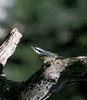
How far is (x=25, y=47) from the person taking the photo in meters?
5.68

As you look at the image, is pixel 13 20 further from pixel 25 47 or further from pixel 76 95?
pixel 76 95

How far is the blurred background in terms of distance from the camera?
18.4 feet

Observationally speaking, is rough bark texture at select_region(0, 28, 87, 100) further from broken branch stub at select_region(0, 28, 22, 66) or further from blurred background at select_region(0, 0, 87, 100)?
blurred background at select_region(0, 0, 87, 100)

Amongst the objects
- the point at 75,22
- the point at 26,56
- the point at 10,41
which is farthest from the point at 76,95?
the point at 10,41

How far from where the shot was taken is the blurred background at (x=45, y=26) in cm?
561

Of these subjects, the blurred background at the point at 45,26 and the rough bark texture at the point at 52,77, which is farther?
the blurred background at the point at 45,26

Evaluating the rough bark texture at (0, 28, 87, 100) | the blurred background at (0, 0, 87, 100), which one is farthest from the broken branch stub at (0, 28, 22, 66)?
the blurred background at (0, 0, 87, 100)

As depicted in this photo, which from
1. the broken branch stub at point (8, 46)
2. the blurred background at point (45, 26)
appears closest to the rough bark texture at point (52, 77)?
the broken branch stub at point (8, 46)

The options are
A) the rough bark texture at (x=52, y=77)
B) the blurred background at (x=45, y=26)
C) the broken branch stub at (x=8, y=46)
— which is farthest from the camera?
the blurred background at (x=45, y=26)

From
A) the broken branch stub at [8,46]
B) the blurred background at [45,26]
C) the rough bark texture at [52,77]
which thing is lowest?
the rough bark texture at [52,77]

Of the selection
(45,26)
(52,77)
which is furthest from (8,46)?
(45,26)

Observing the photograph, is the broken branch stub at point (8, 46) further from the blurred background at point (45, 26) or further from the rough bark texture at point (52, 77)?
the blurred background at point (45, 26)

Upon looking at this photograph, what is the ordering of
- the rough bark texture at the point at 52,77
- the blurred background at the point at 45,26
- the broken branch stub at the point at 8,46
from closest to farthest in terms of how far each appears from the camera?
the rough bark texture at the point at 52,77 < the broken branch stub at the point at 8,46 < the blurred background at the point at 45,26

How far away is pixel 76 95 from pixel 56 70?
11.0ft
